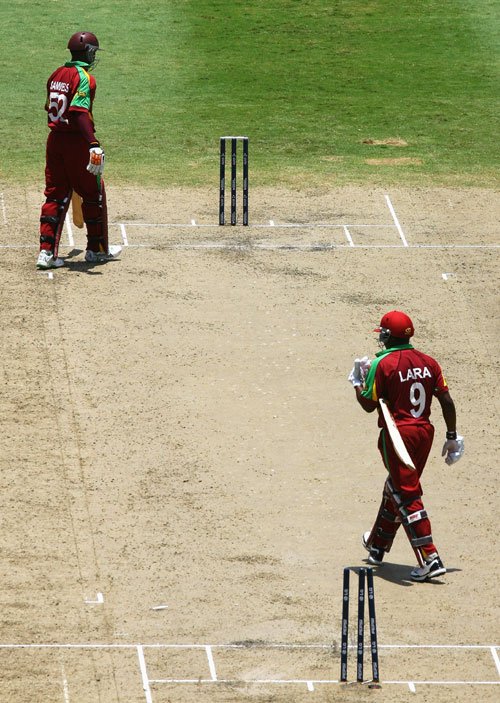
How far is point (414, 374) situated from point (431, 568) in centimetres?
166

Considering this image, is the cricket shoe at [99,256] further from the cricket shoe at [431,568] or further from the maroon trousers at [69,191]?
the cricket shoe at [431,568]

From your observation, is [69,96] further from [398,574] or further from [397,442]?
[398,574]

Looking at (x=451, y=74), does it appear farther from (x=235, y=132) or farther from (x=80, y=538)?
(x=80, y=538)

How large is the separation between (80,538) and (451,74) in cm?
1767

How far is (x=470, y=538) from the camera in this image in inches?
599

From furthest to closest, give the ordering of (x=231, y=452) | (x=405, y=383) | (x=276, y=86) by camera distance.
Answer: (x=276, y=86) < (x=231, y=452) < (x=405, y=383)

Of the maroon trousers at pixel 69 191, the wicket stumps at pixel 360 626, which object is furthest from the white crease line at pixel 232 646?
the maroon trousers at pixel 69 191

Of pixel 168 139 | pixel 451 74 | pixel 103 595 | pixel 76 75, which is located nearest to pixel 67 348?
pixel 76 75

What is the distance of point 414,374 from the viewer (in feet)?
47.7

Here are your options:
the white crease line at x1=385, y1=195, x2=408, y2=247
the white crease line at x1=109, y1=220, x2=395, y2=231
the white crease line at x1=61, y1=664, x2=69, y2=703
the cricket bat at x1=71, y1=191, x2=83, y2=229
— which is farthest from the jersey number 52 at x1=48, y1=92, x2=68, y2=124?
the white crease line at x1=61, y1=664, x2=69, y2=703

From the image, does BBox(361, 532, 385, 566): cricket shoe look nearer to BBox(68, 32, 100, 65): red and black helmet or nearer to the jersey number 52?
the jersey number 52

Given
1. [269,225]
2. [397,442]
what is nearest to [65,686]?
[397,442]

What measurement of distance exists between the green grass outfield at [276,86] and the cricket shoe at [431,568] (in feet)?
37.3

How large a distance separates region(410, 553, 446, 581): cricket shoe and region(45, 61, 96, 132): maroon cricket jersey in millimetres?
9001
